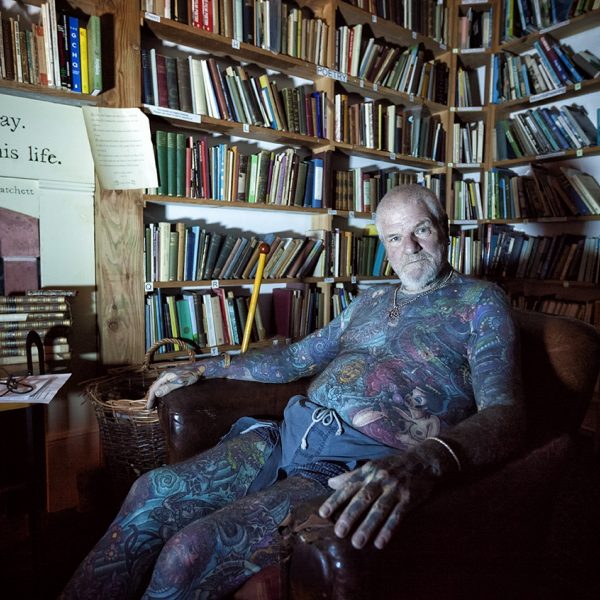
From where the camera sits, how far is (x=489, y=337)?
3.55 ft

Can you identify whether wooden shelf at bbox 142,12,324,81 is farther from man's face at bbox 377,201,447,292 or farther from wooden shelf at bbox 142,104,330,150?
man's face at bbox 377,201,447,292

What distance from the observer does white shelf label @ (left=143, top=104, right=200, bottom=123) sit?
2084 millimetres

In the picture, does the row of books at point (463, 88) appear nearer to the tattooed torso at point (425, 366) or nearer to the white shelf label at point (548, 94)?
the white shelf label at point (548, 94)

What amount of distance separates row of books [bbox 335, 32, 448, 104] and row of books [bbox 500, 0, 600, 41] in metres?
0.46

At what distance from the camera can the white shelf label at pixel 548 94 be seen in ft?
9.05

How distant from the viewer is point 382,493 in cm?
72

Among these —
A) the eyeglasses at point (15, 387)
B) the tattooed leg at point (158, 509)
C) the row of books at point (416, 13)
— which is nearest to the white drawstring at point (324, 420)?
the tattooed leg at point (158, 509)

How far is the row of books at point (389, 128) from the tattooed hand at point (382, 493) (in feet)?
7.56

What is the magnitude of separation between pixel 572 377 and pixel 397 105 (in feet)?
8.57

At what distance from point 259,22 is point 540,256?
2.29 metres

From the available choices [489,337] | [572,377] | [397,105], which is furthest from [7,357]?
[397,105]

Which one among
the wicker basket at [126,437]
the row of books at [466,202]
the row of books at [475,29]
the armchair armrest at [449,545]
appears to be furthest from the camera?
the row of books at [466,202]

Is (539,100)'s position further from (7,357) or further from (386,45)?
(7,357)

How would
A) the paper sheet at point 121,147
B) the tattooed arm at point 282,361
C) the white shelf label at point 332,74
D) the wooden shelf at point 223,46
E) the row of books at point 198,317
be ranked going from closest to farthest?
the tattooed arm at point 282,361
the paper sheet at point 121,147
the wooden shelf at point 223,46
the row of books at point 198,317
the white shelf label at point 332,74
